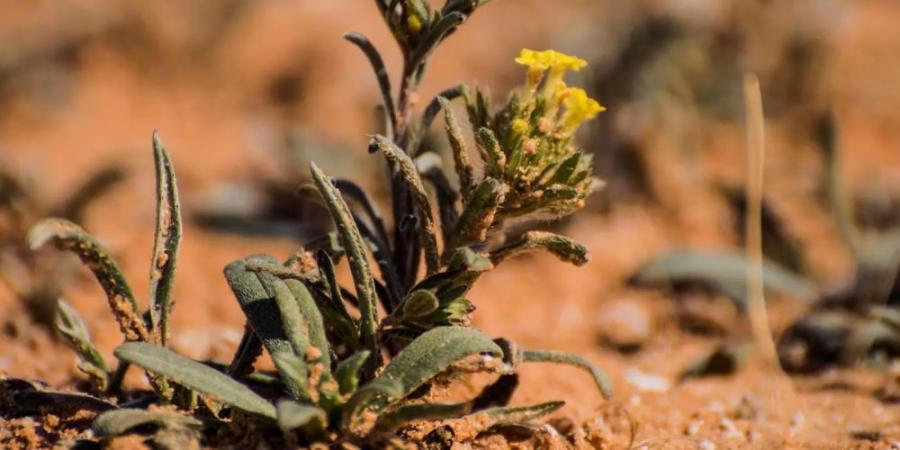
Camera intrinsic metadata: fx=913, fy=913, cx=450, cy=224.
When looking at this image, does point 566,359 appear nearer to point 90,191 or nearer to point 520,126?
point 520,126

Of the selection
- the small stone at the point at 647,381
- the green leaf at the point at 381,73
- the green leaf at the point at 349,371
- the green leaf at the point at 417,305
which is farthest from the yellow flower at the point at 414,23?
the small stone at the point at 647,381

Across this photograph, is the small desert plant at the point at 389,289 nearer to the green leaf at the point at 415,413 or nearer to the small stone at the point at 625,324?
the green leaf at the point at 415,413

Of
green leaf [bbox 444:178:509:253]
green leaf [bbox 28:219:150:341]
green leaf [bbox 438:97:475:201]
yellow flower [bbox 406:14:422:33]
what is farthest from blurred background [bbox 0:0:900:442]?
yellow flower [bbox 406:14:422:33]

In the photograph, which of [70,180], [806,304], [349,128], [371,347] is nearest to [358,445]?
[371,347]

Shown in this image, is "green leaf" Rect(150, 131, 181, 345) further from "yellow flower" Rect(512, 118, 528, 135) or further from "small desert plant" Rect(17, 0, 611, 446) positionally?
"yellow flower" Rect(512, 118, 528, 135)

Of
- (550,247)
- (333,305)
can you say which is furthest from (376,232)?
(550,247)

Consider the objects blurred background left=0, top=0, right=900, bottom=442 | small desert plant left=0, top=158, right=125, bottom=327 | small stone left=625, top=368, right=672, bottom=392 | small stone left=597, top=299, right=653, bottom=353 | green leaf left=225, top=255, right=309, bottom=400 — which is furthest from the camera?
small stone left=597, top=299, right=653, bottom=353
